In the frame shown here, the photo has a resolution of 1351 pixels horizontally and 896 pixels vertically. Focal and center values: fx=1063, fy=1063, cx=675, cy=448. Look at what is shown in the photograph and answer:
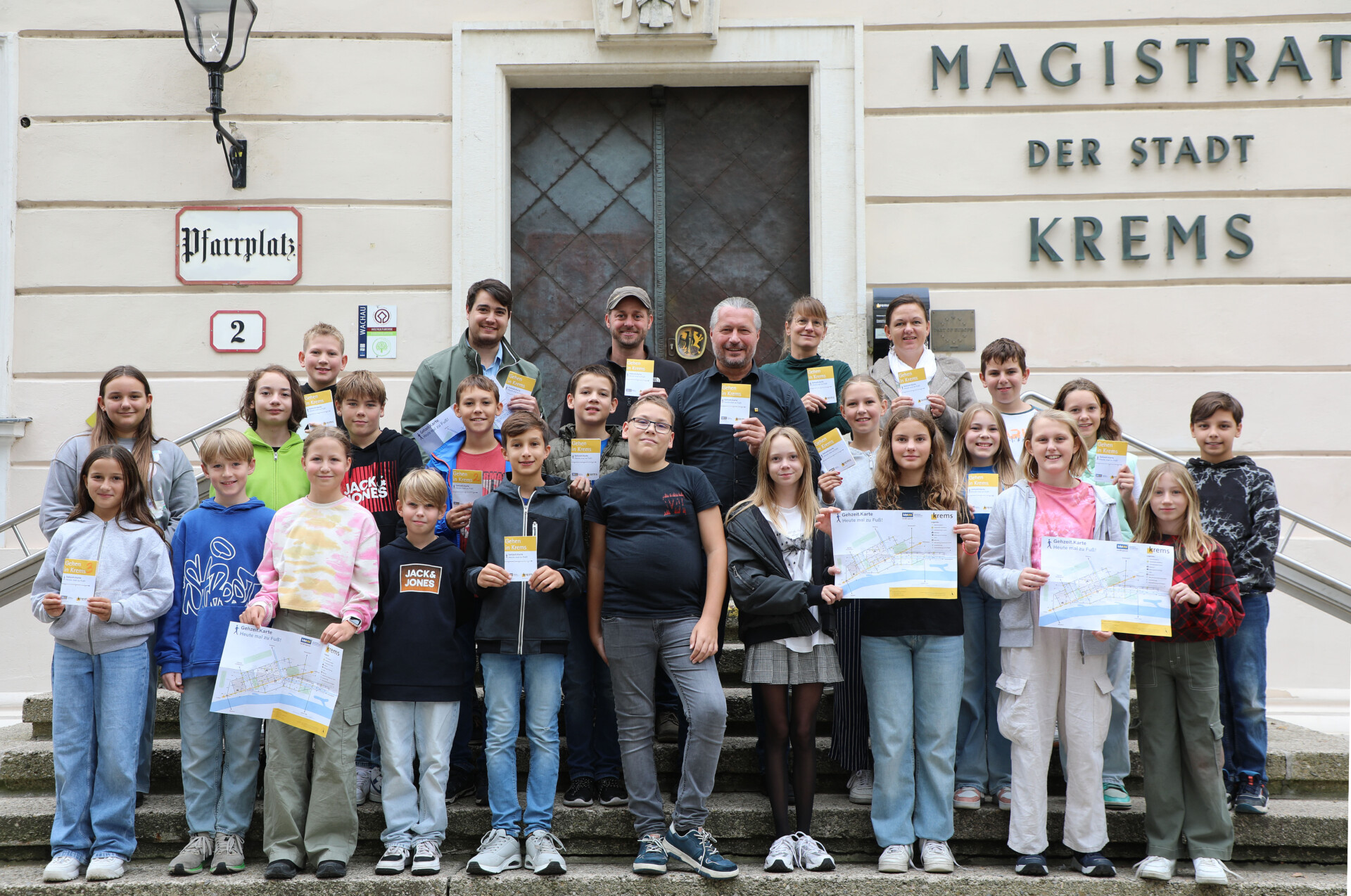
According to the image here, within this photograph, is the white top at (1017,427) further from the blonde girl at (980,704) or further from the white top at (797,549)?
the white top at (797,549)

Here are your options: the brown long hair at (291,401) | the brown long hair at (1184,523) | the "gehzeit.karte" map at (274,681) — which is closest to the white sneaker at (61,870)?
the "gehzeit.karte" map at (274,681)

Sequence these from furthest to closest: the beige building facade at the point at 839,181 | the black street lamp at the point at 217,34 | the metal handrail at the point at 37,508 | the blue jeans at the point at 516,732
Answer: the beige building facade at the point at 839,181 → the black street lamp at the point at 217,34 → the metal handrail at the point at 37,508 → the blue jeans at the point at 516,732

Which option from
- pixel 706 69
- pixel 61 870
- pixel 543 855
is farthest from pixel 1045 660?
pixel 706 69

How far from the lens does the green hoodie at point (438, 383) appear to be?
534 cm

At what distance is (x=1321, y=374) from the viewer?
6.77 metres

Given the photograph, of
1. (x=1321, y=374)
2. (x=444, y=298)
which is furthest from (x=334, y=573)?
(x=1321, y=374)

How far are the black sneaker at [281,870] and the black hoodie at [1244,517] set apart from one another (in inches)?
161

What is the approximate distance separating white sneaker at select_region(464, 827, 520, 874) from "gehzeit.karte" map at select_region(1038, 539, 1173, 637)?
2.28 m

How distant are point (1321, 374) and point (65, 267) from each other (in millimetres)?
8100

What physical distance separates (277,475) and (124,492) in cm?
62

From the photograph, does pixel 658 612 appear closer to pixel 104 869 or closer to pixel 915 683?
pixel 915 683

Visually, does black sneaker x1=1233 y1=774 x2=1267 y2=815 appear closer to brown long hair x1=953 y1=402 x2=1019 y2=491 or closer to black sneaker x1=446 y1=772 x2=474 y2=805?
brown long hair x1=953 y1=402 x2=1019 y2=491

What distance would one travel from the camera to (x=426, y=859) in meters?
4.16

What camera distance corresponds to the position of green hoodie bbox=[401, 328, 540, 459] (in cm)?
534
